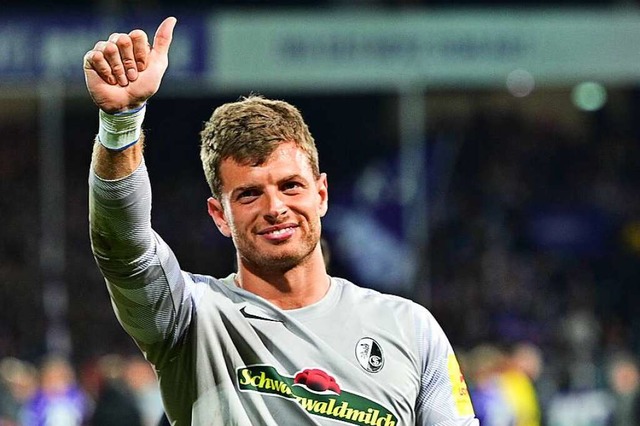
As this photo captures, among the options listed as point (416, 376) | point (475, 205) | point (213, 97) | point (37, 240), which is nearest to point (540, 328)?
point (475, 205)

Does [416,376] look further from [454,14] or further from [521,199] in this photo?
[521,199]

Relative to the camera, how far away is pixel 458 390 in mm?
3041

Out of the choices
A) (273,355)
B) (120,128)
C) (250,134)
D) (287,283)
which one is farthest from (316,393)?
(120,128)

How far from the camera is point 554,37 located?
15.2 metres

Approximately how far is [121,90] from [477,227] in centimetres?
1701

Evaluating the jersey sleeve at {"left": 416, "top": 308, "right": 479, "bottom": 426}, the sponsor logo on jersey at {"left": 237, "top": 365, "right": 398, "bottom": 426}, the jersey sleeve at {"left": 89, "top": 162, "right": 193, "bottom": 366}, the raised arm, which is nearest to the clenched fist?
the raised arm

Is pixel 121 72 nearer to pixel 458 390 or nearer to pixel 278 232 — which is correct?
pixel 278 232

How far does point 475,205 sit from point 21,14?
779 cm

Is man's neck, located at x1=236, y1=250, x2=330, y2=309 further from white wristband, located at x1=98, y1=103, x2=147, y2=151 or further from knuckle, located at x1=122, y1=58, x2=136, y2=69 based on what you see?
knuckle, located at x1=122, y1=58, x2=136, y2=69

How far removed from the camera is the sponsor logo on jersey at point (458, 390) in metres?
3.03

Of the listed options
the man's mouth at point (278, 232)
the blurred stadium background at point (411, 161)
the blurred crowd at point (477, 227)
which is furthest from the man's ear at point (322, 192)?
the blurred crowd at point (477, 227)

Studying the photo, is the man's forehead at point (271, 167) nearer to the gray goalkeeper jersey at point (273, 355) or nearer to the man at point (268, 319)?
the man at point (268, 319)

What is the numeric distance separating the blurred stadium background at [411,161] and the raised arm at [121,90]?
377 inches

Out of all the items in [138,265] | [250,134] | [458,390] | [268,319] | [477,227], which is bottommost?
[477,227]
